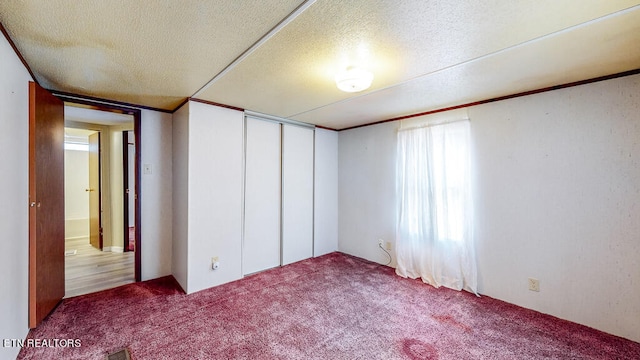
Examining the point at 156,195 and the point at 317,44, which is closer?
the point at 317,44

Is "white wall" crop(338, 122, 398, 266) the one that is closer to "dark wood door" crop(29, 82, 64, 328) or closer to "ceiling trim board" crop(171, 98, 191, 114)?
"ceiling trim board" crop(171, 98, 191, 114)

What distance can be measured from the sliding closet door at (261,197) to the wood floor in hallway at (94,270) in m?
1.51

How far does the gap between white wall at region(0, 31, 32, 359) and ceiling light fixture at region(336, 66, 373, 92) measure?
210 centimetres

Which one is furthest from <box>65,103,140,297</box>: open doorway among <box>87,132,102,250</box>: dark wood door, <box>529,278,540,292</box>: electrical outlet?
<box>529,278,540,292</box>: electrical outlet

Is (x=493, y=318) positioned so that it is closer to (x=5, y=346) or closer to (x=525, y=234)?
(x=525, y=234)

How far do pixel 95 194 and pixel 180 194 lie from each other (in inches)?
115

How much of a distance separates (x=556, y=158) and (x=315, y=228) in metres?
3.07

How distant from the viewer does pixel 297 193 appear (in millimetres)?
3949

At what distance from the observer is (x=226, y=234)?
309 centimetres

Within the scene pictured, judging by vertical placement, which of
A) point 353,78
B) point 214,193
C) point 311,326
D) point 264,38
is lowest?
point 311,326

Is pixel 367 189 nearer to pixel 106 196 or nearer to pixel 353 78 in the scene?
pixel 353 78

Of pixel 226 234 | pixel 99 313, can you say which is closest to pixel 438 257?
pixel 226 234

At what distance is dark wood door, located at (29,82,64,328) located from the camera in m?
1.95

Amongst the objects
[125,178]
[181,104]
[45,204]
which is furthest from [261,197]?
[125,178]
